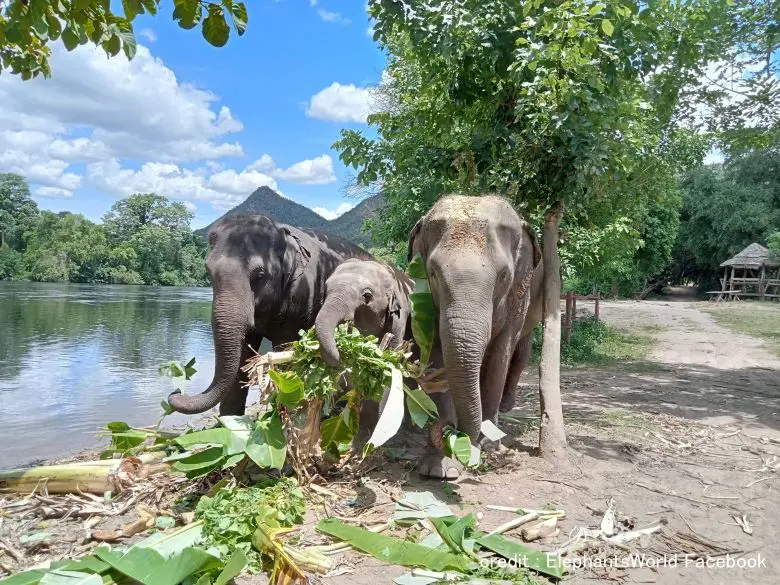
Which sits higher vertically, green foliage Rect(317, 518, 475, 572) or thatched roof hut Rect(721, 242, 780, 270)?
thatched roof hut Rect(721, 242, 780, 270)

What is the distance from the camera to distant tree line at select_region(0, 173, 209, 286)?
8044cm

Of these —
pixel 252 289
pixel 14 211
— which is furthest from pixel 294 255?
pixel 14 211

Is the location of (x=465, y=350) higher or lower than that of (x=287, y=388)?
higher

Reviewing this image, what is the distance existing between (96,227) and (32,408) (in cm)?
9109

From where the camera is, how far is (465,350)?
4.46 meters

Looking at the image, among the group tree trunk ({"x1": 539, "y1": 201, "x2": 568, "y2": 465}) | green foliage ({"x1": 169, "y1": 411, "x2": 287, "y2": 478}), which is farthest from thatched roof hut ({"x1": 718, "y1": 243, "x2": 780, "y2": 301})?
green foliage ({"x1": 169, "y1": 411, "x2": 287, "y2": 478})

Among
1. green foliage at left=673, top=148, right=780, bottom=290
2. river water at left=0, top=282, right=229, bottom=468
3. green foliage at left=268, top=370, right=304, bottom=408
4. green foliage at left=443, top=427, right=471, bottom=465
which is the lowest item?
river water at left=0, top=282, right=229, bottom=468

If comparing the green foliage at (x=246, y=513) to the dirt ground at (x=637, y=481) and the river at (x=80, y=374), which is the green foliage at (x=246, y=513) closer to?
the dirt ground at (x=637, y=481)

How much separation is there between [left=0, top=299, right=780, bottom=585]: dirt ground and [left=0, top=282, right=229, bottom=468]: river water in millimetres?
4263

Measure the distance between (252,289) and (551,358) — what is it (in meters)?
3.20

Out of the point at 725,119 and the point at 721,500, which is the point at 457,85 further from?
the point at 725,119

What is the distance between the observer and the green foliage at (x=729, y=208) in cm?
3994

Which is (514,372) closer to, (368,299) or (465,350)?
(368,299)

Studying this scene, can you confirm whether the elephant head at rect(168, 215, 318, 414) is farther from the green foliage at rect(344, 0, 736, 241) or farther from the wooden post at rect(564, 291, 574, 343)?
the wooden post at rect(564, 291, 574, 343)
